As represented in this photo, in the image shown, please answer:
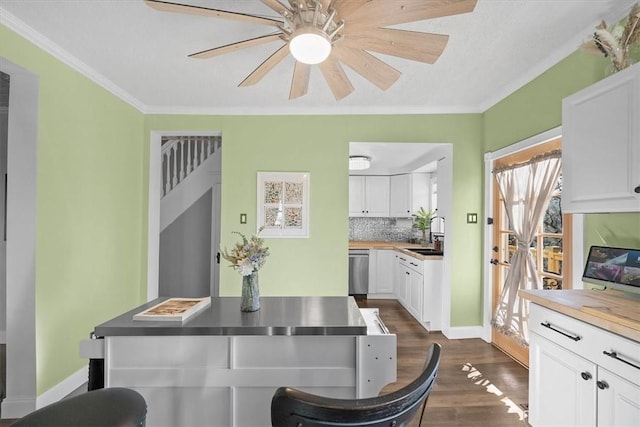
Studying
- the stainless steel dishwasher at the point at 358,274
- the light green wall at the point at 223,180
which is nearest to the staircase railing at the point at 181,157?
the light green wall at the point at 223,180

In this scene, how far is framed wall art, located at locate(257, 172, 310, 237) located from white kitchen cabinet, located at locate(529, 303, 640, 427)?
7.71 feet

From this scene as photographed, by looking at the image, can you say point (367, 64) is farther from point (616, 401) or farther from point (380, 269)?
point (380, 269)

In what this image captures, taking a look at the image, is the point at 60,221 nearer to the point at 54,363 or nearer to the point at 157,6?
the point at 54,363

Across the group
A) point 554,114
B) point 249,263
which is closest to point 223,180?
point 249,263

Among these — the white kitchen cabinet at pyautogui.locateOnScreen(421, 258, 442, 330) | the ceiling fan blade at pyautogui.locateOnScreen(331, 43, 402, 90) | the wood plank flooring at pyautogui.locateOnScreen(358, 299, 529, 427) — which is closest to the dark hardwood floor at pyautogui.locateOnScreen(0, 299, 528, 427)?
the wood plank flooring at pyautogui.locateOnScreen(358, 299, 529, 427)

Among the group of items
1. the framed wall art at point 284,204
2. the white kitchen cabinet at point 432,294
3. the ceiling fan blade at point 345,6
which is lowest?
the white kitchen cabinet at point 432,294

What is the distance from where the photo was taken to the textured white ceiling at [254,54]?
194 cm

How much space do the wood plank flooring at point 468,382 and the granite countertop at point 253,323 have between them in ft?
3.71

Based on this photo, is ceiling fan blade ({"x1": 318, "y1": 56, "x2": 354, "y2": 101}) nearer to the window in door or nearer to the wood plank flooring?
the window in door

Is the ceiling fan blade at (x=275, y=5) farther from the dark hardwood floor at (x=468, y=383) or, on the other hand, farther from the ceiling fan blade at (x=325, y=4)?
the dark hardwood floor at (x=468, y=383)

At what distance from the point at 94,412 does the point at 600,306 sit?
2045mm

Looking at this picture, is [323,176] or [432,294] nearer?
[323,176]

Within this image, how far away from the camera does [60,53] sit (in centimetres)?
240

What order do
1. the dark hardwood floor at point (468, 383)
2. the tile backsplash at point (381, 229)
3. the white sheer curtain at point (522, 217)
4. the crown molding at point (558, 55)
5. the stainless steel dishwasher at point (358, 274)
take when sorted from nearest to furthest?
the crown molding at point (558, 55) < the dark hardwood floor at point (468, 383) < the white sheer curtain at point (522, 217) < the stainless steel dishwasher at point (358, 274) < the tile backsplash at point (381, 229)
